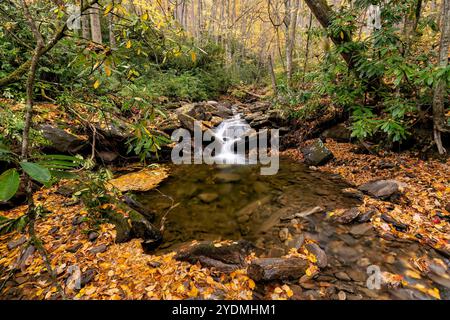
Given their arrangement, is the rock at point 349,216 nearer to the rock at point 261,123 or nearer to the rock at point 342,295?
the rock at point 342,295

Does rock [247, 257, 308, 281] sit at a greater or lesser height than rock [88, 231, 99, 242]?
lesser

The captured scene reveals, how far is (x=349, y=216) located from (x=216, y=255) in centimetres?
222

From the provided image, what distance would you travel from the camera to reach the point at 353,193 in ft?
14.7

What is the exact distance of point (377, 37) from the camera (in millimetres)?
4512

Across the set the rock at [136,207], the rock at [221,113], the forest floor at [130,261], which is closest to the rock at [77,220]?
the forest floor at [130,261]

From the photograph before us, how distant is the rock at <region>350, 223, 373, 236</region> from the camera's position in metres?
3.34

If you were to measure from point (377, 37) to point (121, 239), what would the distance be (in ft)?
19.2

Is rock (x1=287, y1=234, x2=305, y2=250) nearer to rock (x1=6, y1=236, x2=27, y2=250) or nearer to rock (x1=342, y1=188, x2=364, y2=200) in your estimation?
rock (x1=342, y1=188, x2=364, y2=200)

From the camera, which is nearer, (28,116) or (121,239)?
(28,116)

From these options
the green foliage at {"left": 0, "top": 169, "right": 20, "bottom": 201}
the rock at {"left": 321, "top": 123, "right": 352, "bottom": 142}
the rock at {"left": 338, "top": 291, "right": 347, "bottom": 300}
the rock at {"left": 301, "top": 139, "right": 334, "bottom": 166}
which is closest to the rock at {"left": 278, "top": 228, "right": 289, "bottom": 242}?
the rock at {"left": 338, "top": 291, "right": 347, "bottom": 300}

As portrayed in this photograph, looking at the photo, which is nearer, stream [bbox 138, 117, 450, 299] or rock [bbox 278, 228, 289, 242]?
stream [bbox 138, 117, 450, 299]

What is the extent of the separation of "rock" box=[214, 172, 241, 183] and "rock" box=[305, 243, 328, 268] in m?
3.27
